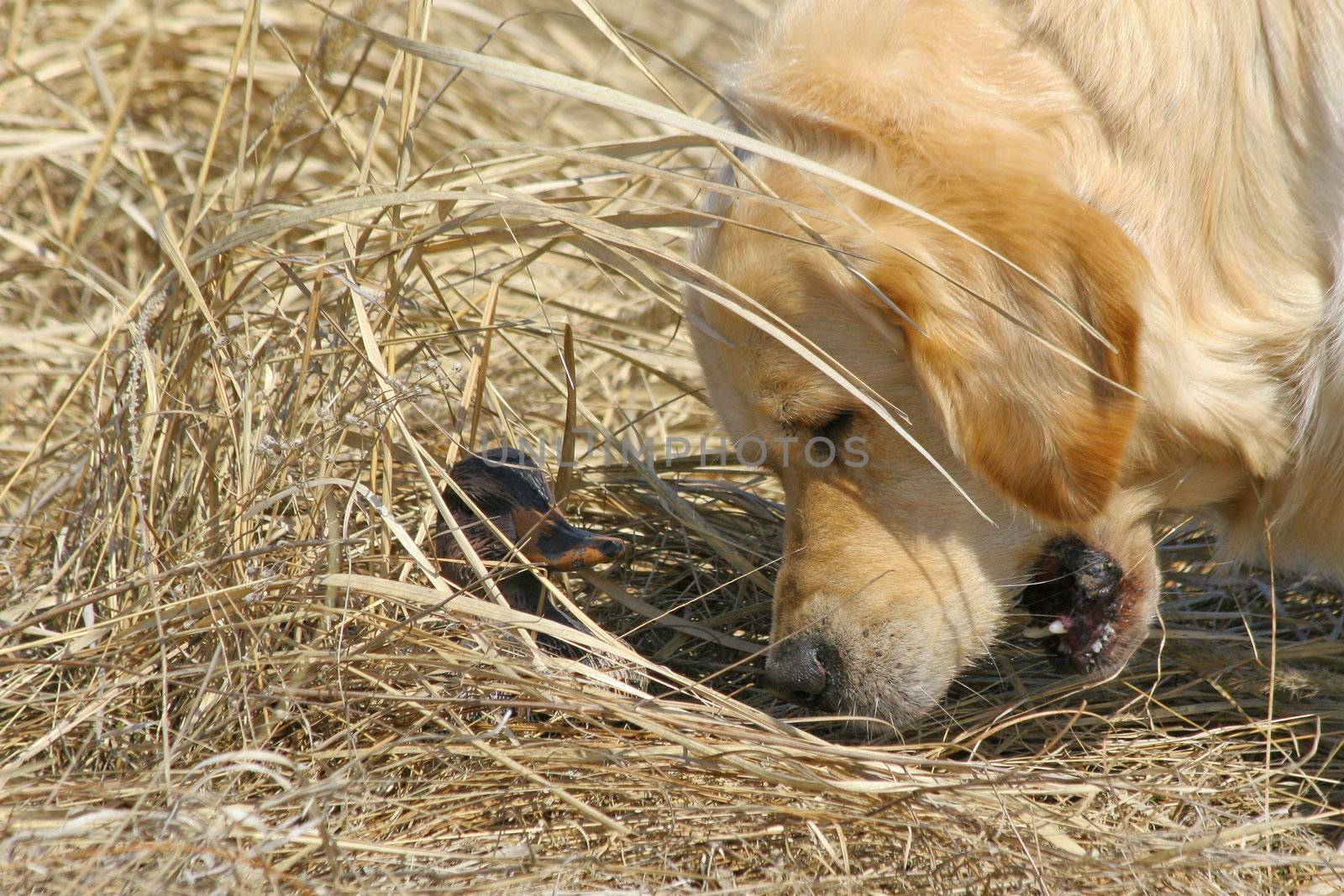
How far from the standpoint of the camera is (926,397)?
1826mm

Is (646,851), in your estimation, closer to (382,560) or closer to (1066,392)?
(382,560)

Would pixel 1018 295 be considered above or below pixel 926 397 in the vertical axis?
above

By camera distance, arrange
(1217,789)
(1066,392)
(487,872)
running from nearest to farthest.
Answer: (487,872)
(1066,392)
(1217,789)

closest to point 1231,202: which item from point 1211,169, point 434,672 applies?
point 1211,169

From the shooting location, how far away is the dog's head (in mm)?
1702

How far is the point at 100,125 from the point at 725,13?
2.80 metres

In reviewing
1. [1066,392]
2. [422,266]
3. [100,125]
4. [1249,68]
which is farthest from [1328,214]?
[100,125]

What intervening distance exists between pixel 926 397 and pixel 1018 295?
0.22 meters

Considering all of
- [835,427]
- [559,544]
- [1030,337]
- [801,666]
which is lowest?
[801,666]

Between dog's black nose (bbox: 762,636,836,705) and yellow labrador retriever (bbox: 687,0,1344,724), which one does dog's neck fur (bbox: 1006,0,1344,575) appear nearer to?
yellow labrador retriever (bbox: 687,0,1344,724)

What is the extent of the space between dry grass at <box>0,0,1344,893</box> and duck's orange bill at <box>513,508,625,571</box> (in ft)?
0.62

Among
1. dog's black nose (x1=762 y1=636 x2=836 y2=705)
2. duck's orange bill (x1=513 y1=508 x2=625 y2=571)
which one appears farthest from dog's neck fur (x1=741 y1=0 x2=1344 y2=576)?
duck's orange bill (x1=513 y1=508 x2=625 y2=571)

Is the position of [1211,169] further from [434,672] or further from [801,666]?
[434,672]

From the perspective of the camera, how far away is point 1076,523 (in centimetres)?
181
